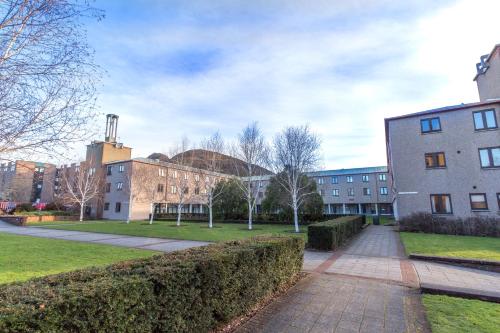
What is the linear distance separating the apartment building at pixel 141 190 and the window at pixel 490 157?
26.4 metres

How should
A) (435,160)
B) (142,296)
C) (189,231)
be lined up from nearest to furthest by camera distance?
(142,296), (189,231), (435,160)

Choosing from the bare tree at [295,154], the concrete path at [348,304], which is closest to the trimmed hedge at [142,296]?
the concrete path at [348,304]

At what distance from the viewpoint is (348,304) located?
5.28m

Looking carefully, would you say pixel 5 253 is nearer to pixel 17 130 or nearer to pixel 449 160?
pixel 17 130

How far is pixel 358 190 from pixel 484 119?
32.4 m

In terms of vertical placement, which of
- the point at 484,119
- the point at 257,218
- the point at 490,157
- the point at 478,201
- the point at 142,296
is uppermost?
the point at 484,119

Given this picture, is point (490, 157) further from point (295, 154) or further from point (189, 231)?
point (189, 231)

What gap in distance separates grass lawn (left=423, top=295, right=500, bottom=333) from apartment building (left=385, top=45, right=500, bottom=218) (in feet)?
60.1

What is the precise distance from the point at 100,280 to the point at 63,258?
336 inches

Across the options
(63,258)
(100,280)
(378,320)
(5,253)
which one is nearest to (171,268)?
(100,280)

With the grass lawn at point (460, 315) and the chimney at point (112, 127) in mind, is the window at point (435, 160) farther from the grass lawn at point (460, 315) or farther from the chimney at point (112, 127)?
the chimney at point (112, 127)

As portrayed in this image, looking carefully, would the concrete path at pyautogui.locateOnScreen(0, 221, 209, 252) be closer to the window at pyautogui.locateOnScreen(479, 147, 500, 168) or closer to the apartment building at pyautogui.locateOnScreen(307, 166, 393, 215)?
the window at pyautogui.locateOnScreen(479, 147, 500, 168)

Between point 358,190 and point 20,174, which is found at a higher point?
point 358,190

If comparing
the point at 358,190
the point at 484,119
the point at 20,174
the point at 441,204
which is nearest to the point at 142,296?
the point at 20,174
